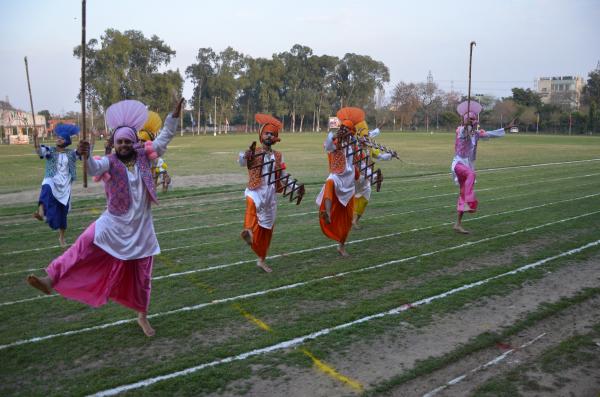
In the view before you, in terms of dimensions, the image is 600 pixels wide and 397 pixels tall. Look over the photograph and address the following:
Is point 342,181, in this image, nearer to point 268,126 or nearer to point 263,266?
point 268,126

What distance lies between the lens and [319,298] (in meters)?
6.44

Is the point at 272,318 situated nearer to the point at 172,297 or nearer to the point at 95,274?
the point at 172,297

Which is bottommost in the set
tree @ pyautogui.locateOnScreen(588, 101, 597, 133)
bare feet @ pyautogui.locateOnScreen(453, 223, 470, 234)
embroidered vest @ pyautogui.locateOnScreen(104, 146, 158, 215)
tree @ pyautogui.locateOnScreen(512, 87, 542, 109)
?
bare feet @ pyautogui.locateOnScreen(453, 223, 470, 234)

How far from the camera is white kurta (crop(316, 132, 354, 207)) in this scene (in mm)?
8516

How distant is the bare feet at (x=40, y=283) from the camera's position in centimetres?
486

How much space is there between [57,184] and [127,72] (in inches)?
2760

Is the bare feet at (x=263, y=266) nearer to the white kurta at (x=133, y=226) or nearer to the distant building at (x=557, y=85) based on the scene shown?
the white kurta at (x=133, y=226)

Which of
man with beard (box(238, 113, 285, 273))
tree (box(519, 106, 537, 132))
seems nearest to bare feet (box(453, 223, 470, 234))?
man with beard (box(238, 113, 285, 273))

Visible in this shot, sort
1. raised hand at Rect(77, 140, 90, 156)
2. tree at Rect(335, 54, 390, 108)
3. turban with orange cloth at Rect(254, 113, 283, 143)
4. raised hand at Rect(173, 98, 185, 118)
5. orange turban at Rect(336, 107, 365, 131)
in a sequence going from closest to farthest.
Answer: raised hand at Rect(77, 140, 90, 156), raised hand at Rect(173, 98, 185, 118), turban with orange cloth at Rect(254, 113, 283, 143), orange turban at Rect(336, 107, 365, 131), tree at Rect(335, 54, 390, 108)

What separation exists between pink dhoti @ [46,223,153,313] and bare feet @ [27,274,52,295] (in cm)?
7

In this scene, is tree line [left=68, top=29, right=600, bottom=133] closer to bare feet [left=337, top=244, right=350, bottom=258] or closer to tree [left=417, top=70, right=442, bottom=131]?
tree [left=417, top=70, right=442, bottom=131]

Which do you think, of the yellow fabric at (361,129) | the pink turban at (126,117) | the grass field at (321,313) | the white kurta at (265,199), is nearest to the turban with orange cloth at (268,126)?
the white kurta at (265,199)

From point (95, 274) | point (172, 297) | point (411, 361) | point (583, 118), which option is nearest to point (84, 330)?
point (95, 274)

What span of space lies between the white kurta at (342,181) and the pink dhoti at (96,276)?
3868 millimetres
